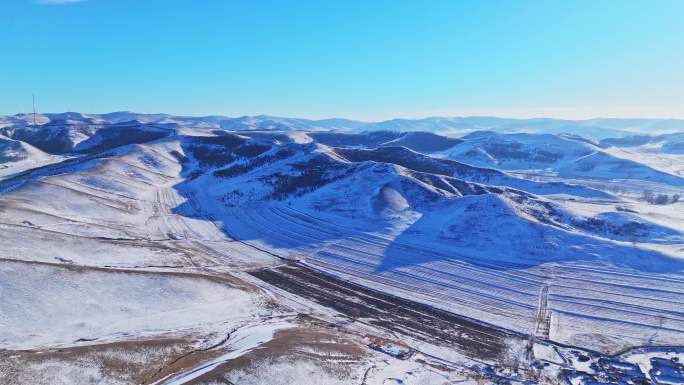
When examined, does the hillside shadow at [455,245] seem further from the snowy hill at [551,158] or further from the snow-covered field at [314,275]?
the snowy hill at [551,158]

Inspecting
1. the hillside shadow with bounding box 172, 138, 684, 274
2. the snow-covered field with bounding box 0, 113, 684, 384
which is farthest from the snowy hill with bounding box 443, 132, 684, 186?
the hillside shadow with bounding box 172, 138, 684, 274

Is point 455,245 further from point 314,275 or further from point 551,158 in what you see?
point 551,158

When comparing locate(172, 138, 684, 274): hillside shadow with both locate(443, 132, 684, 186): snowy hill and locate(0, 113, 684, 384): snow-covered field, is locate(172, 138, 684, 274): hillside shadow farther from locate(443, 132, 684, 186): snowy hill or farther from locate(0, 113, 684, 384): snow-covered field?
locate(443, 132, 684, 186): snowy hill

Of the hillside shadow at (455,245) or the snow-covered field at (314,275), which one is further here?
the hillside shadow at (455,245)

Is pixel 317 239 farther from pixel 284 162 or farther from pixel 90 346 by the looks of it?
pixel 284 162

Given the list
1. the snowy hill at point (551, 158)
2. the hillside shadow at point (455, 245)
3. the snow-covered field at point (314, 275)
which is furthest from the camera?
the snowy hill at point (551, 158)

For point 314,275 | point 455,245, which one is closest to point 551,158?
point 455,245

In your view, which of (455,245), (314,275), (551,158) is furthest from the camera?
(551,158)

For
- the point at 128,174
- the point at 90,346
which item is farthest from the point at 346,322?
the point at 128,174

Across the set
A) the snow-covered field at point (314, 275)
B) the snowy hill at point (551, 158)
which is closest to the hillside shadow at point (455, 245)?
the snow-covered field at point (314, 275)
